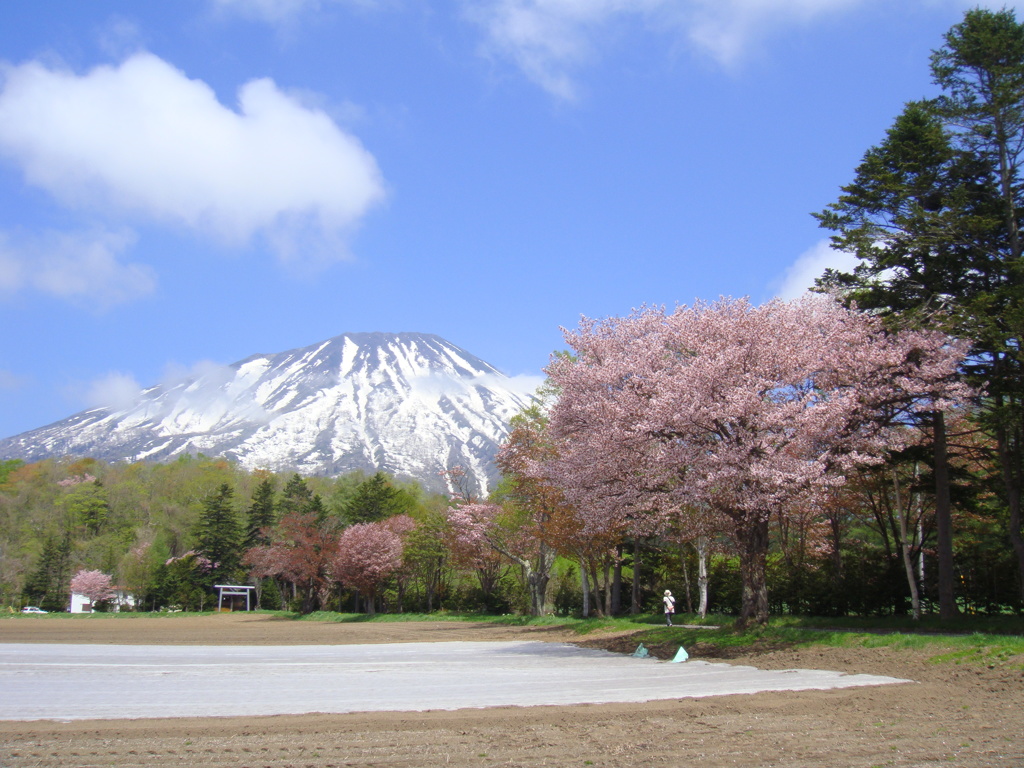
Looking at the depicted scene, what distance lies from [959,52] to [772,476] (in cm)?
1291

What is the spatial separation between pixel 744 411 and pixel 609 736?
9.46 m

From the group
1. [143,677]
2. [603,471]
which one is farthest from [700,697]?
[143,677]

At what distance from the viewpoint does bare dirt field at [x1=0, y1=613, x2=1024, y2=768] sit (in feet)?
20.6

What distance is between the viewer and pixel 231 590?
7100cm

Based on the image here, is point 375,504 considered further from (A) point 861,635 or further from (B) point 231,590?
(A) point 861,635

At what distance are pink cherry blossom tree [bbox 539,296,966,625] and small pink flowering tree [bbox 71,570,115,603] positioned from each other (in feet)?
202

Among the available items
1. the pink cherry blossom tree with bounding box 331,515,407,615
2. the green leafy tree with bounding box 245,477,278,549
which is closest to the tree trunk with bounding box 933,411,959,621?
the pink cherry blossom tree with bounding box 331,515,407,615

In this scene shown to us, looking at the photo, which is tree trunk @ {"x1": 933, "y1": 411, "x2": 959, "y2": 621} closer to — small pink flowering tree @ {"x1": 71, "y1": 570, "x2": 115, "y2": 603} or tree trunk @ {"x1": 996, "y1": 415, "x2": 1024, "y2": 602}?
tree trunk @ {"x1": 996, "y1": 415, "x2": 1024, "y2": 602}

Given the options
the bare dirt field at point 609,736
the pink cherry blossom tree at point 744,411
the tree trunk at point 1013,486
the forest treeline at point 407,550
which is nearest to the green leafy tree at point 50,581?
the forest treeline at point 407,550

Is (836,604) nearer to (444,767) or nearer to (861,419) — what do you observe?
(861,419)

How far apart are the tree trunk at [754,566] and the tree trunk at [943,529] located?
4.50m

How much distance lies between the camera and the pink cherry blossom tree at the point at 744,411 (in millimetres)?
15305

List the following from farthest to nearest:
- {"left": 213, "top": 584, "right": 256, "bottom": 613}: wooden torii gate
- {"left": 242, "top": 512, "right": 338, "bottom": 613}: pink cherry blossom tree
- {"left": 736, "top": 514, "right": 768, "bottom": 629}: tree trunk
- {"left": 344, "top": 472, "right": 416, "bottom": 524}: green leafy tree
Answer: {"left": 213, "top": 584, "right": 256, "bottom": 613}: wooden torii gate < {"left": 344, "top": 472, "right": 416, "bottom": 524}: green leafy tree < {"left": 242, "top": 512, "right": 338, "bottom": 613}: pink cherry blossom tree < {"left": 736, "top": 514, "right": 768, "bottom": 629}: tree trunk

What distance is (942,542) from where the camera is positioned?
17516mm
